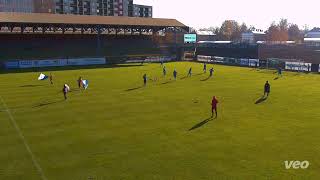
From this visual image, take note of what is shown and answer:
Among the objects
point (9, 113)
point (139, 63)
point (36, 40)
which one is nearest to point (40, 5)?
point (36, 40)

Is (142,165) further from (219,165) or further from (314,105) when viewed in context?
(314,105)

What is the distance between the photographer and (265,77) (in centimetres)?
5247

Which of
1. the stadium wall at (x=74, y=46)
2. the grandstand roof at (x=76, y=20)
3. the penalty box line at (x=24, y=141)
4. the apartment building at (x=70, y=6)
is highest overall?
the apartment building at (x=70, y=6)

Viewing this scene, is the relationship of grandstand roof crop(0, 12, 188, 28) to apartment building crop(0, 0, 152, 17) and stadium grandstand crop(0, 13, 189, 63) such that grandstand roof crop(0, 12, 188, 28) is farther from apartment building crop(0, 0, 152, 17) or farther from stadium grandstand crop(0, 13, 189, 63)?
apartment building crop(0, 0, 152, 17)

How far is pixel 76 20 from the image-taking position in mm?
78875

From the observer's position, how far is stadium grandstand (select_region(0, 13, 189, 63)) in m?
74.1

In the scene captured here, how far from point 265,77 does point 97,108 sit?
99.2ft

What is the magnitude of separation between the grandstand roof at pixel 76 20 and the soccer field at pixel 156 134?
3603 cm

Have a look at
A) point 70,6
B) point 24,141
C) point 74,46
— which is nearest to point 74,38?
point 74,46

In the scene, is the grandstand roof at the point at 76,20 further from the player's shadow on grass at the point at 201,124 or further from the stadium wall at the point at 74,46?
the player's shadow on grass at the point at 201,124

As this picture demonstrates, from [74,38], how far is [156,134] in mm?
70501

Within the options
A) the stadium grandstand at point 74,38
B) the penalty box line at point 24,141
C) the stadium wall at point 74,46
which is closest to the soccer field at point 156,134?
the penalty box line at point 24,141

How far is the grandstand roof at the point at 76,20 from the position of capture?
71.6m

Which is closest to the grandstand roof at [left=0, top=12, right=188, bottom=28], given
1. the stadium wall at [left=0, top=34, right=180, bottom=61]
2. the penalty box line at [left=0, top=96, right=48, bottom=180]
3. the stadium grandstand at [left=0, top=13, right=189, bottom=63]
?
the stadium grandstand at [left=0, top=13, right=189, bottom=63]
